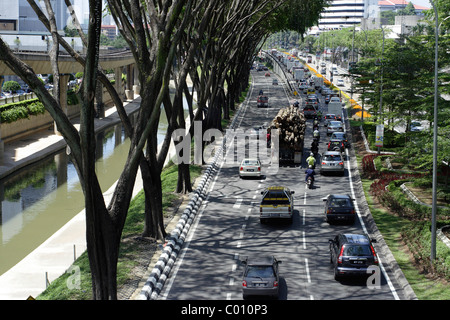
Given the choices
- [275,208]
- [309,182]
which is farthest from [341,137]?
[275,208]

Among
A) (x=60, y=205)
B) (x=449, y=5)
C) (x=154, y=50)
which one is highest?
(x=449, y=5)

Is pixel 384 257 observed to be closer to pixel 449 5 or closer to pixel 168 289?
pixel 168 289

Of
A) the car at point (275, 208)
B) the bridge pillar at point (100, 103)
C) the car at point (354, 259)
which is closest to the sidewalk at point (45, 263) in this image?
the car at point (275, 208)

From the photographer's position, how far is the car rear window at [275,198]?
31.5 meters

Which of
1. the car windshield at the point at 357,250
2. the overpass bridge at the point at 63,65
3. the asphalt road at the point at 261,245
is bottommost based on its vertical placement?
the asphalt road at the point at 261,245

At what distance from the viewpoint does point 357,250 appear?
2336 cm

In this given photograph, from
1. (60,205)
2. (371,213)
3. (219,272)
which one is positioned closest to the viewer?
(219,272)

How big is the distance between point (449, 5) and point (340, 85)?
8635 cm

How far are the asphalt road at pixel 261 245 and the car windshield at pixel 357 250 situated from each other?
39.1 inches

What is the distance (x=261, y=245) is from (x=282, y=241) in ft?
3.65

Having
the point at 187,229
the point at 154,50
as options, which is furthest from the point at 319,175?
the point at 154,50

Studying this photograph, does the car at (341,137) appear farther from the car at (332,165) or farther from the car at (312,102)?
the car at (312,102)

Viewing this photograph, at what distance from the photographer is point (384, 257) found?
87.2 ft

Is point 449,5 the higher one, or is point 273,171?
point 449,5
